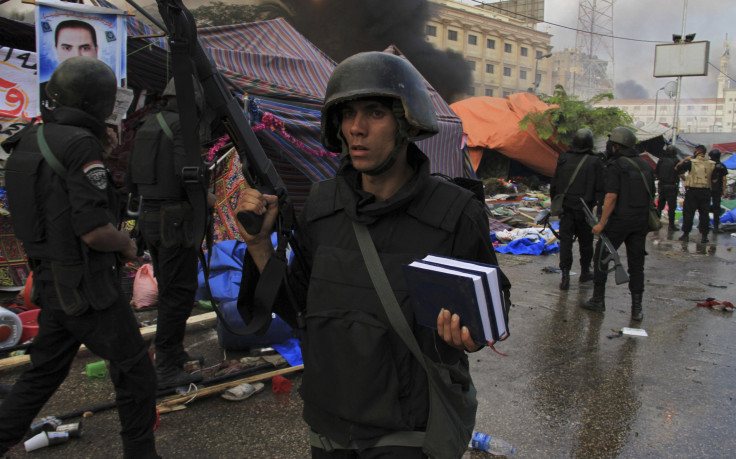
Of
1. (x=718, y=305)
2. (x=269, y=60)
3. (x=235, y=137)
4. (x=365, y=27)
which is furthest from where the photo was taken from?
(x=365, y=27)

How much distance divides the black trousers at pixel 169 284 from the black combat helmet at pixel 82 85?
1.20 meters

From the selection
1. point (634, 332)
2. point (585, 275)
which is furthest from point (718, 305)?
point (634, 332)

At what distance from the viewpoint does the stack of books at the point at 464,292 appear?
1256 millimetres

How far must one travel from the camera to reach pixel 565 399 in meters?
3.76

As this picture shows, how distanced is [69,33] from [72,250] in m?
3.79

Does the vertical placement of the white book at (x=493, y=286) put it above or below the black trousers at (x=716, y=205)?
above

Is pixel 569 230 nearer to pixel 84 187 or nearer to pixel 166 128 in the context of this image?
pixel 166 128

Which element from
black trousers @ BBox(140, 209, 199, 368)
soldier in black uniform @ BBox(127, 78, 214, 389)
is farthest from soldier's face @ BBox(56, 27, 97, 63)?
black trousers @ BBox(140, 209, 199, 368)

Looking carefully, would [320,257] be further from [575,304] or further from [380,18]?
[380,18]

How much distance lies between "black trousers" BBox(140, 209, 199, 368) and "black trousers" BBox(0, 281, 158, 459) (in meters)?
1.03

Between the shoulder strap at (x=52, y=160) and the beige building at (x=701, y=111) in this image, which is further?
the beige building at (x=701, y=111)

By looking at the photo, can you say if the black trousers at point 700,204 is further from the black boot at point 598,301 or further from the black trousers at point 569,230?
the black boot at point 598,301

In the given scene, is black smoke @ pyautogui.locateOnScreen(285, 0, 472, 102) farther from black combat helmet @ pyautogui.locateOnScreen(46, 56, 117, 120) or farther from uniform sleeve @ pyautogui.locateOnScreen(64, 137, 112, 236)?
uniform sleeve @ pyautogui.locateOnScreen(64, 137, 112, 236)

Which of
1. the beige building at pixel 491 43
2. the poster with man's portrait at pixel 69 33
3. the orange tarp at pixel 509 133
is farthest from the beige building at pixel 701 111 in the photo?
the poster with man's portrait at pixel 69 33
